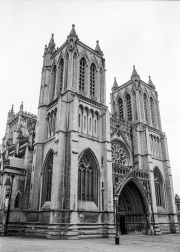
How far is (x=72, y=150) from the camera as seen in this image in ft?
84.7

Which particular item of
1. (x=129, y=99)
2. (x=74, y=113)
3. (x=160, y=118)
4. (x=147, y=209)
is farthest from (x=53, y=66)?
(x=147, y=209)

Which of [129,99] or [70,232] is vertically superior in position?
[129,99]

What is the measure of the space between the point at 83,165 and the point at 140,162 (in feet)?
41.4

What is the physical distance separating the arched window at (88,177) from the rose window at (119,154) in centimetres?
635

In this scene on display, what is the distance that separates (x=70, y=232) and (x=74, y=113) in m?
13.5

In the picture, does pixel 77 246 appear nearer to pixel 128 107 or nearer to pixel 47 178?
pixel 47 178

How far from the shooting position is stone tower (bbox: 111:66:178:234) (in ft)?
104

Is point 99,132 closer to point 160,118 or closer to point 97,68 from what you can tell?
point 97,68

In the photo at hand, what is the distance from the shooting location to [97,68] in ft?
122

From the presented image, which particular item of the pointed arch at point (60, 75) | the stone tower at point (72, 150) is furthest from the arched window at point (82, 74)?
the pointed arch at point (60, 75)

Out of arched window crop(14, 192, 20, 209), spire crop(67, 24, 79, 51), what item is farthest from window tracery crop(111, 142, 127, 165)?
spire crop(67, 24, 79, 51)

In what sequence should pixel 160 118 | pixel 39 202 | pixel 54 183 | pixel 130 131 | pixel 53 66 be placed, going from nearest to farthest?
pixel 54 183 < pixel 39 202 < pixel 53 66 < pixel 130 131 < pixel 160 118

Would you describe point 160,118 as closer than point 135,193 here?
No

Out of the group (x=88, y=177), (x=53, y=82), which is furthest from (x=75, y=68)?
(x=88, y=177)
